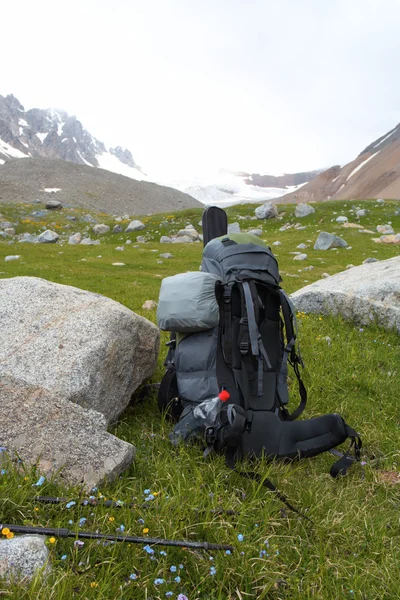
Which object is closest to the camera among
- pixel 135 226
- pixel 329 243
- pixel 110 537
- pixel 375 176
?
pixel 110 537

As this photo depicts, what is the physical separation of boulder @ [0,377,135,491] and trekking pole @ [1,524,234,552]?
19.2 inches

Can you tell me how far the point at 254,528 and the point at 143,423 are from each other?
2.09 m

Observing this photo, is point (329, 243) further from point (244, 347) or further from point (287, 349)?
point (244, 347)

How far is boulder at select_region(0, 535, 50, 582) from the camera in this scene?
217 centimetres

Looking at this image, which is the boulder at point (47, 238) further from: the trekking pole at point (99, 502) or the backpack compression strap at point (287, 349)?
the trekking pole at point (99, 502)

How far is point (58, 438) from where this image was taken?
10.9 ft

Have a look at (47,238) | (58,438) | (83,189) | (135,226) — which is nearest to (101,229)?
(135,226)

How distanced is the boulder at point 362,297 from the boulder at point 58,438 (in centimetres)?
646

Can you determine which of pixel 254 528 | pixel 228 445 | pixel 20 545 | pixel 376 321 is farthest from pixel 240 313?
pixel 376 321

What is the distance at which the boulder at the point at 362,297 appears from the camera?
8.33 meters

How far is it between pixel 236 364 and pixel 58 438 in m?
1.93

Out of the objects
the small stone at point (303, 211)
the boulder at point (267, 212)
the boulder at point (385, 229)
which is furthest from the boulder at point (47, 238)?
the boulder at point (385, 229)

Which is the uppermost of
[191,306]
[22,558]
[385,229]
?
[191,306]

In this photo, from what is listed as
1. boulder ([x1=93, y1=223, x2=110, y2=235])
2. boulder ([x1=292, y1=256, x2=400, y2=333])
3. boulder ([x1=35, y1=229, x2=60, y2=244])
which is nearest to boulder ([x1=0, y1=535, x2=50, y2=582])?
boulder ([x1=292, y1=256, x2=400, y2=333])
